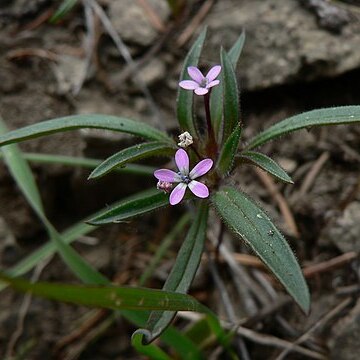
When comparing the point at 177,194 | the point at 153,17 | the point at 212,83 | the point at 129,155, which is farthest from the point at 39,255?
the point at 153,17

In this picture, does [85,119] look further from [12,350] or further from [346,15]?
[346,15]

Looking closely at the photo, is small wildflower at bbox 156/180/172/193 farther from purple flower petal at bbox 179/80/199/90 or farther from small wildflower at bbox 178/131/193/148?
purple flower petal at bbox 179/80/199/90

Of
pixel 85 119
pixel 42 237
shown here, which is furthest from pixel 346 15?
pixel 42 237

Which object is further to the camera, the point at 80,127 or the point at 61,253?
the point at 61,253

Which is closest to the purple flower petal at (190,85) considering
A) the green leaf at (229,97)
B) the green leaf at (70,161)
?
the green leaf at (229,97)

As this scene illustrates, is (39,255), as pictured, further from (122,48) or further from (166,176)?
(122,48)

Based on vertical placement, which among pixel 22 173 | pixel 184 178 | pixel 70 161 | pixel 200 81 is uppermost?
pixel 200 81
